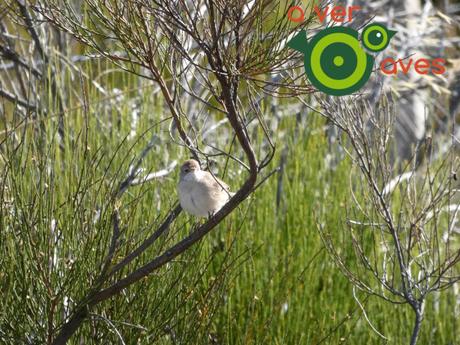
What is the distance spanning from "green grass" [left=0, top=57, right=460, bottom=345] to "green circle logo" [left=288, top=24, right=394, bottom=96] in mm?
626

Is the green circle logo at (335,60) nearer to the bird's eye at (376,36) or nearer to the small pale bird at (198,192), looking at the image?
the bird's eye at (376,36)

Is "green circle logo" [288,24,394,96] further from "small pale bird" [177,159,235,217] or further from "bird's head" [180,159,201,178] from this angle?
"bird's head" [180,159,201,178]

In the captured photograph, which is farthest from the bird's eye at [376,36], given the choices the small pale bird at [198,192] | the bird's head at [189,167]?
the bird's head at [189,167]

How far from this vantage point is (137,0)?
2441 millimetres

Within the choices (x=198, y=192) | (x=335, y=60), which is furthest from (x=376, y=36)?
(x=198, y=192)

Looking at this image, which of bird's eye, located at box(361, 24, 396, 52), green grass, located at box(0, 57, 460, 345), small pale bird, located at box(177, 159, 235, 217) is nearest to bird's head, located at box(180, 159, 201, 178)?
small pale bird, located at box(177, 159, 235, 217)

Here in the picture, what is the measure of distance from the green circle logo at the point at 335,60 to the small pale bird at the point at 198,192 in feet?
2.00

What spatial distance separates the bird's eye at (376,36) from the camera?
261cm

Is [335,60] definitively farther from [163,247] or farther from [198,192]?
[163,247]

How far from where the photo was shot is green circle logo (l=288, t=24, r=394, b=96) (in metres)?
2.47

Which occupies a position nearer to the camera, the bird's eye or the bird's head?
the bird's eye

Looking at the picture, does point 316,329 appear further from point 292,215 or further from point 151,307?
point 151,307

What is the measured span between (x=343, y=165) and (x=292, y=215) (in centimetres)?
41

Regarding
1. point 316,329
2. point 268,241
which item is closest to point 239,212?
point 268,241
